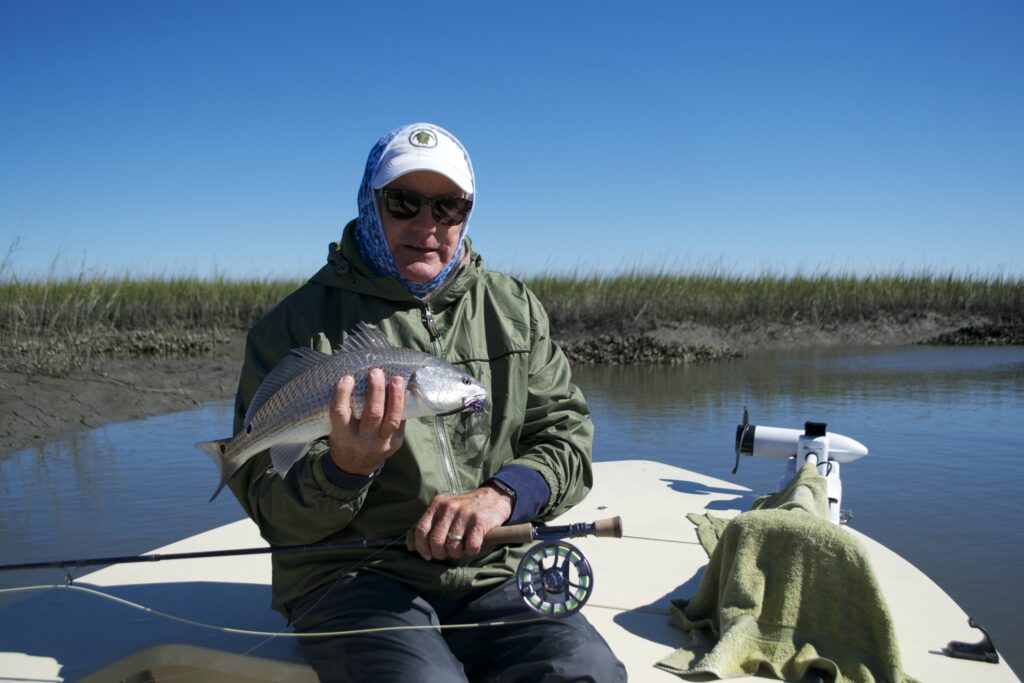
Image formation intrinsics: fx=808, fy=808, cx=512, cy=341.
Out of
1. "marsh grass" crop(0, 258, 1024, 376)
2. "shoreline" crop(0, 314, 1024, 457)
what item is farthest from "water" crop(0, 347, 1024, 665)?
"marsh grass" crop(0, 258, 1024, 376)

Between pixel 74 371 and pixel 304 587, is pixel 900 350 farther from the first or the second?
pixel 304 587

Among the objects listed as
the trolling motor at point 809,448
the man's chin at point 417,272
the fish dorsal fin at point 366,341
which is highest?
the man's chin at point 417,272

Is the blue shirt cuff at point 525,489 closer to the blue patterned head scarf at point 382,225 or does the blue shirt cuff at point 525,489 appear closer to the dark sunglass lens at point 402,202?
the blue patterned head scarf at point 382,225

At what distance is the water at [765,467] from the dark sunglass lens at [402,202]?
3.63 metres

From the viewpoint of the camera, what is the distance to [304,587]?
2.75 m

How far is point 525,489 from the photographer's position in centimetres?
279

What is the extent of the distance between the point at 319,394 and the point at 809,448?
3323mm

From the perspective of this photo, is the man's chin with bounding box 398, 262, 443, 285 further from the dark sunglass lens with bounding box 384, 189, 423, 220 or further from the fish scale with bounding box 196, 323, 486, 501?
the fish scale with bounding box 196, 323, 486, 501

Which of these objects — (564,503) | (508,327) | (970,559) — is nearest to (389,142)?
(508,327)

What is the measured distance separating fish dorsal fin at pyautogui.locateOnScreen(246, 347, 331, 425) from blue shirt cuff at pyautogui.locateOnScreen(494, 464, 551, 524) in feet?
2.49

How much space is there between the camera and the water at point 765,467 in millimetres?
5664

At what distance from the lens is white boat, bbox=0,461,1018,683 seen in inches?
115

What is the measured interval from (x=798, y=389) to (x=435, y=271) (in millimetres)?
11411

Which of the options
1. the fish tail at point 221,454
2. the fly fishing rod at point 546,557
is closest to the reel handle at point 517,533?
the fly fishing rod at point 546,557
